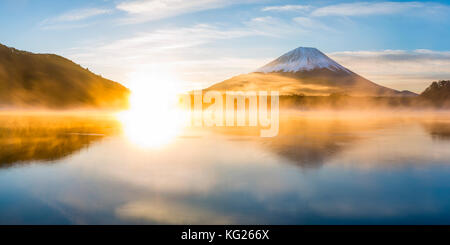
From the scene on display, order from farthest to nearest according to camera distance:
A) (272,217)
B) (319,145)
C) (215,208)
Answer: (319,145) → (215,208) → (272,217)

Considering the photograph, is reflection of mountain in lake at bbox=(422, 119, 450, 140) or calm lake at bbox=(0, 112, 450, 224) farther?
reflection of mountain in lake at bbox=(422, 119, 450, 140)

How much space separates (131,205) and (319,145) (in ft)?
58.7

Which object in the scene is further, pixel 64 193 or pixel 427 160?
pixel 427 160

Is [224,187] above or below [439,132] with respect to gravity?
below

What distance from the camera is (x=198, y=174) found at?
53.2ft

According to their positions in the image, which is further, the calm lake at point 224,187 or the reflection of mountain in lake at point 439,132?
the reflection of mountain in lake at point 439,132

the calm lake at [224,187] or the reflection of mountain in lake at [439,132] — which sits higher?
the reflection of mountain in lake at [439,132]

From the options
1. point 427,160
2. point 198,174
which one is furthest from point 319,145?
point 198,174

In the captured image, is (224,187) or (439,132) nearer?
(224,187)

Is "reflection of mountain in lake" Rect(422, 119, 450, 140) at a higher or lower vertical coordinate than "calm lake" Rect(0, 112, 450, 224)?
higher
